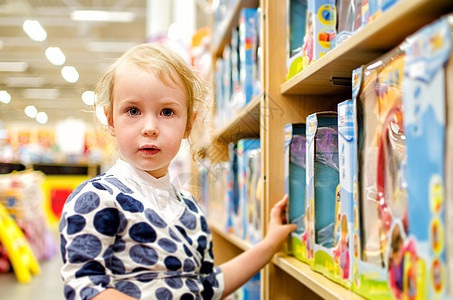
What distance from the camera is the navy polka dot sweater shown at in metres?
0.84

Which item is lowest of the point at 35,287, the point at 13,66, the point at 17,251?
the point at 35,287

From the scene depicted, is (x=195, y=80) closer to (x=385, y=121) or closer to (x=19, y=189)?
(x=385, y=121)

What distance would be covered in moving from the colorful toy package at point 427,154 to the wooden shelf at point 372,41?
0.19ft

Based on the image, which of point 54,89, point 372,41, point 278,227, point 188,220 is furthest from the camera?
point 54,89

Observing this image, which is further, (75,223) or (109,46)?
(109,46)

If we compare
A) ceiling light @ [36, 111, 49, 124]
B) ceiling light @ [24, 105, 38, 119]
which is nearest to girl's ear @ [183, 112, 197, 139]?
ceiling light @ [24, 105, 38, 119]

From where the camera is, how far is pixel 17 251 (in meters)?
3.97

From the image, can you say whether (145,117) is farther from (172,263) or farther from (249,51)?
(249,51)

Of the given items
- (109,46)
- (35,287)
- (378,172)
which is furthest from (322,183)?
(109,46)

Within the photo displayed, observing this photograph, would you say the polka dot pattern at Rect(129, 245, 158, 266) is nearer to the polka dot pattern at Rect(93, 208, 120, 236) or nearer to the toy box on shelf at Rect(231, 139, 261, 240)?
the polka dot pattern at Rect(93, 208, 120, 236)

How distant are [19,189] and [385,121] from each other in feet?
14.7

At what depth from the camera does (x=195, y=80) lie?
1105 millimetres

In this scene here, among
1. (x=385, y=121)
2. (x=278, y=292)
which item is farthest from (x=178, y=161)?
(x=385, y=121)

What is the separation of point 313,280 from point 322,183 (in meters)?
0.22
